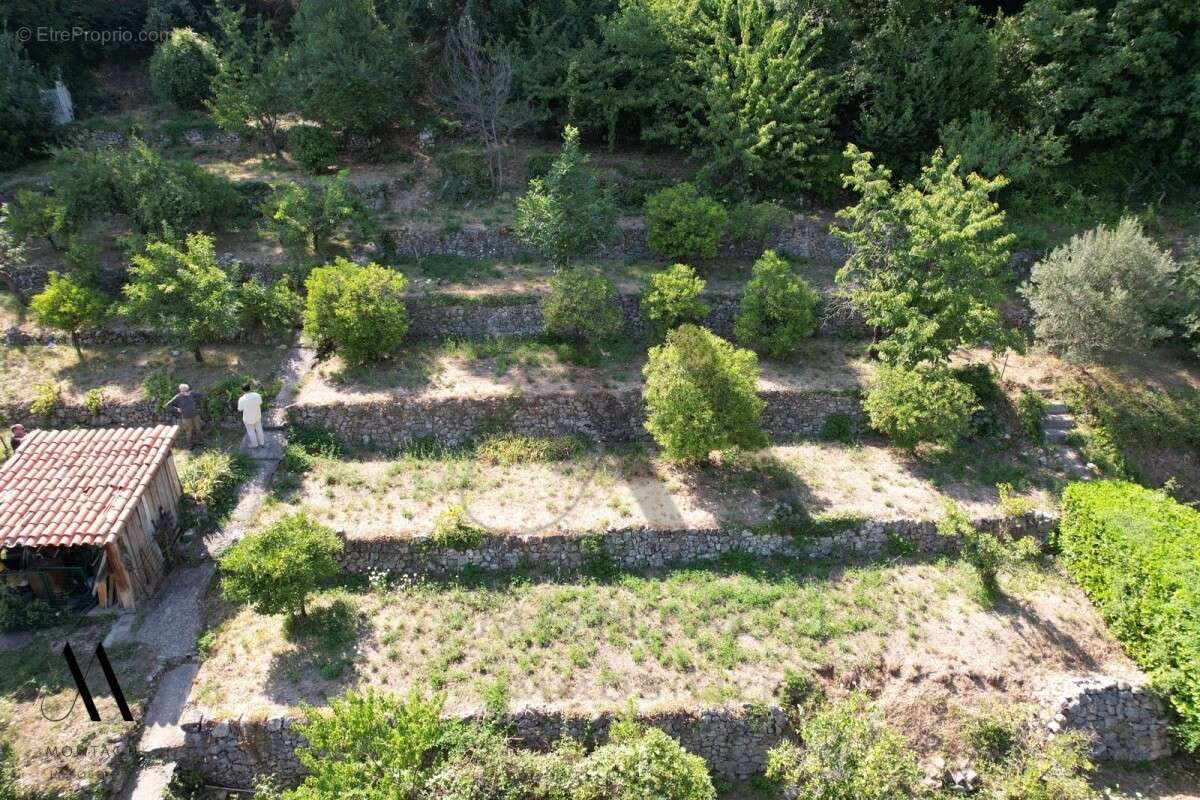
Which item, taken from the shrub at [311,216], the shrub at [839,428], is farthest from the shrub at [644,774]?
the shrub at [311,216]

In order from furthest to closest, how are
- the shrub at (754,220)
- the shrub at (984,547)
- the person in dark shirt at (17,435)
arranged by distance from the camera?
the shrub at (754,220), the person in dark shirt at (17,435), the shrub at (984,547)

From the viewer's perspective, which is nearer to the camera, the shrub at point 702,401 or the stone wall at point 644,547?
the stone wall at point 644,547

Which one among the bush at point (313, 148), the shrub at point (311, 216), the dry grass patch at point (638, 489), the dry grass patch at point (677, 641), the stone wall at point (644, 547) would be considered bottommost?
the dry grass patch at point (677, 641)

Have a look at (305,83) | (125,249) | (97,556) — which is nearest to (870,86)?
(305,83)

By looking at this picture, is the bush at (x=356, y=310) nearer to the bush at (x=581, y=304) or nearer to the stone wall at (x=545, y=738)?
the bush at (x=581, y=304)

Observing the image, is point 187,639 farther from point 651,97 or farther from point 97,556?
point 651,97

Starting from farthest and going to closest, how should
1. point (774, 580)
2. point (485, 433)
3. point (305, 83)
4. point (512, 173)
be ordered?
point (512, 173), point (305, 83), point (485, 433), point (774, 580)

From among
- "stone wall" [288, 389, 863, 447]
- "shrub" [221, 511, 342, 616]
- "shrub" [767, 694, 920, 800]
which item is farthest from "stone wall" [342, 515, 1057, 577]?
"shrub" [767, 694, 920, 800]
